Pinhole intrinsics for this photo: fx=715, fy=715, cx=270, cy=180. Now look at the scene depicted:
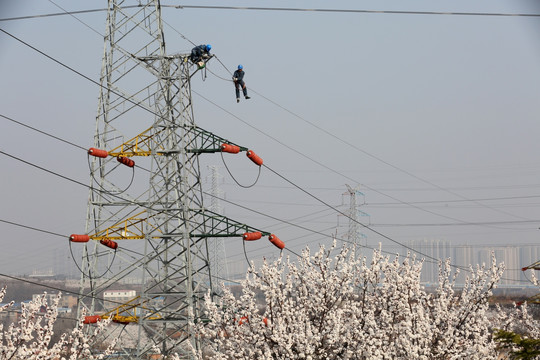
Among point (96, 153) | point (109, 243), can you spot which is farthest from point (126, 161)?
point (109, 243)

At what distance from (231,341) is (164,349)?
18.8 feet

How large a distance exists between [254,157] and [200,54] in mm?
3739

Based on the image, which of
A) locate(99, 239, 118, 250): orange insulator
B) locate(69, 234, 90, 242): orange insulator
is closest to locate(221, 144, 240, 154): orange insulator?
locate(69, 234, 90, 242): orange insulator

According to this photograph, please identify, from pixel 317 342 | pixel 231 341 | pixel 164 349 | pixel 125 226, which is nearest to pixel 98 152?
pixel 125 226

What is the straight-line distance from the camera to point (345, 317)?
18.4m

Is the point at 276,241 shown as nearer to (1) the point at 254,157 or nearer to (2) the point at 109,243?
(1) the point at 254,157

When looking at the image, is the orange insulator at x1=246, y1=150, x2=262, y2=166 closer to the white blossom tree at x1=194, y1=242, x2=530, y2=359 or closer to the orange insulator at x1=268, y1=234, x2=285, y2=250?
the orange insulator at x1=268, y1=234, x2=285, y2=250

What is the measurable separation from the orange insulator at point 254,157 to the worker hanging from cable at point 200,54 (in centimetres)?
319

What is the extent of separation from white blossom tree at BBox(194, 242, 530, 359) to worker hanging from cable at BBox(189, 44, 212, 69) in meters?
7.94

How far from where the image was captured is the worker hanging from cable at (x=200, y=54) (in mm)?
22952

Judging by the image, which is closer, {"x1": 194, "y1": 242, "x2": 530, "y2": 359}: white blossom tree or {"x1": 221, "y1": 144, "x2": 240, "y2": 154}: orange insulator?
{"x1": 194, "y1": 242, "x2": 530, "y2": 359}: white blossom tree

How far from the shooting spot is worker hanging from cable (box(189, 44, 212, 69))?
22952 mm

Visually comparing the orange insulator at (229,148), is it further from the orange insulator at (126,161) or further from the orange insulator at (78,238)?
the orange insulator at (78,238)

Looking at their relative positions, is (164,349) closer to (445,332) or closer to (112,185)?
(112,185)
